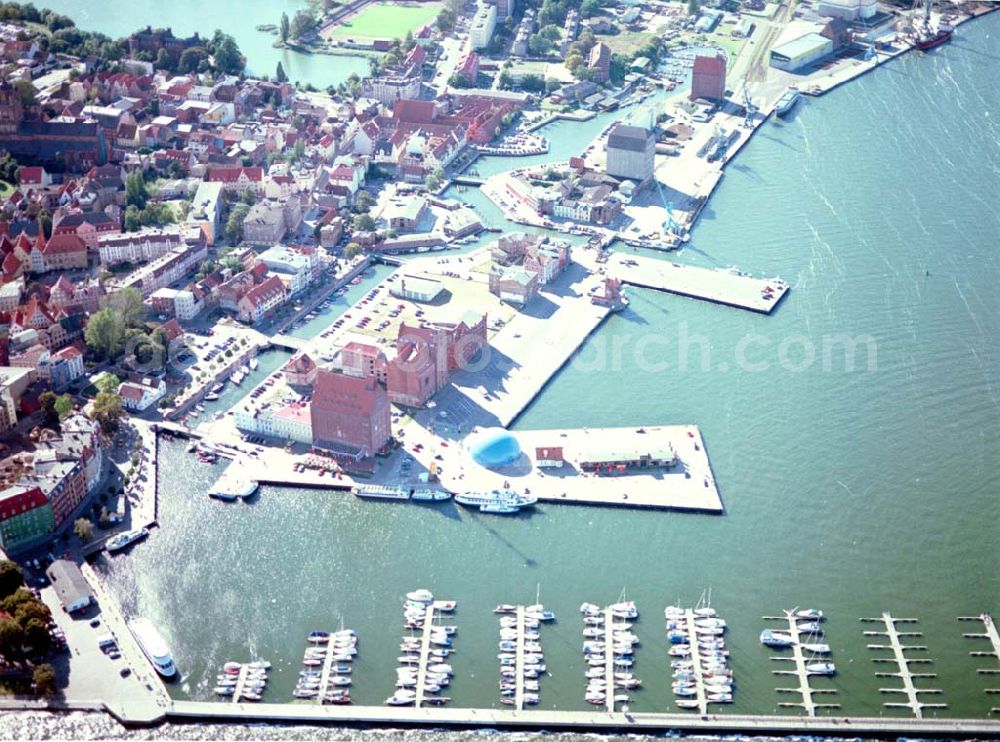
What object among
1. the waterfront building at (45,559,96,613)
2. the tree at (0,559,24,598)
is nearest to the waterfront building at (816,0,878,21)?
the waterfront building at (45,559,96,613)

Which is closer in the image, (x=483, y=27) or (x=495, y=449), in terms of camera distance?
(x=495, y=449)

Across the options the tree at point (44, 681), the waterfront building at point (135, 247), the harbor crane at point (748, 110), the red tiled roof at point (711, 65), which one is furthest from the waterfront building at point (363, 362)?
the red tiled roof at point (711, 65)

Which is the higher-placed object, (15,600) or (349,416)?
(349,416)

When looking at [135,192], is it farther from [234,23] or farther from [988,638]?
[988,638]

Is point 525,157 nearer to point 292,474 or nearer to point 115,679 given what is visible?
point 292,474

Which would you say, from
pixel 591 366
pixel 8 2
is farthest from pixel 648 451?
pixel 8 2

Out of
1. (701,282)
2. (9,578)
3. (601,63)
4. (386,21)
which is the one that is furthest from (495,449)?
(386,21)
